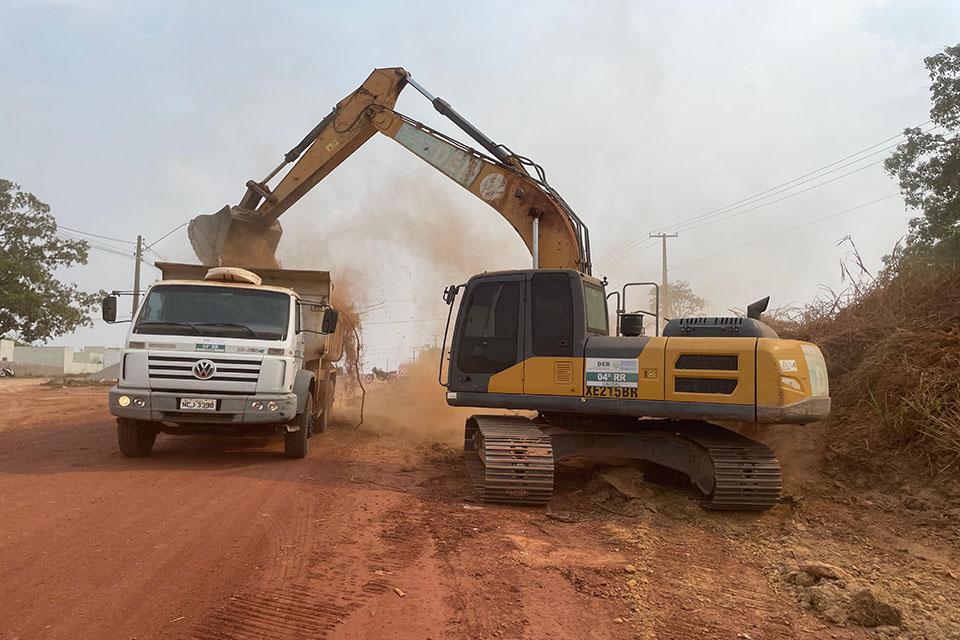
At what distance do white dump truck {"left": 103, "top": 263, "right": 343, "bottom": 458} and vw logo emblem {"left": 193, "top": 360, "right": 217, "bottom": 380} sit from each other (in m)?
0.01

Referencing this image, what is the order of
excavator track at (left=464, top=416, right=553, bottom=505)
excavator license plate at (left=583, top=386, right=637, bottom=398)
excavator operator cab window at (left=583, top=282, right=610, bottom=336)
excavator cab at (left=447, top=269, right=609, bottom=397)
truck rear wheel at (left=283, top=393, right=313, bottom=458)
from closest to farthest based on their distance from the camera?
excavator track at (left=464, top=416, right=553, bottom=505) → excavator license plate at (left=583, top=386, right=637, bottom=398) → excavator cab at (left=447, top=269, right=609, bottom=397) → excavator operator cab window at (left=583, top=282, right=610, bottom=336) → truck rear wheel at (left=283, top=393, right=313, bottom=458)

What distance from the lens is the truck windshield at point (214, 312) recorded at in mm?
8242

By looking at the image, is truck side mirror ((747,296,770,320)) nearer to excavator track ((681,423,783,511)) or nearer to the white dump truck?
excavator track ((681,423,783,511))

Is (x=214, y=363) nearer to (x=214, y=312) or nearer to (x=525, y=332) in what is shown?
(x=214, y=312)

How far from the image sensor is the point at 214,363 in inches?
313

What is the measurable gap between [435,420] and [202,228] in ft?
19.6

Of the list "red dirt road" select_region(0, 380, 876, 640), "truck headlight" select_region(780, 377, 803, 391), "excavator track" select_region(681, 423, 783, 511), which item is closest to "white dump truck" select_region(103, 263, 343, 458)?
"red dirt road" select_region(0, 380, 876, 640)

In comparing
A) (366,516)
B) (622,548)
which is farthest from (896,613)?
(366,516)

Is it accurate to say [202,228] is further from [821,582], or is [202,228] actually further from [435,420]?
[821,582]

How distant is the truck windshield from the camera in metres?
8.24

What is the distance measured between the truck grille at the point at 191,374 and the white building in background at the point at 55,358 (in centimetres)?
4204

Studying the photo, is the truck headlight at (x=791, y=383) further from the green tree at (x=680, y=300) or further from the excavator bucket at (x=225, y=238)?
the green tree at (x=680, y=300)

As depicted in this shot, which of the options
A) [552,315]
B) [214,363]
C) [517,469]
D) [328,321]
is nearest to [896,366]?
[552,315]

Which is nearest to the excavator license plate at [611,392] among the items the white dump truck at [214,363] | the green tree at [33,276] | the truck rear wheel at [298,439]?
the white dump truck at [214,363]
